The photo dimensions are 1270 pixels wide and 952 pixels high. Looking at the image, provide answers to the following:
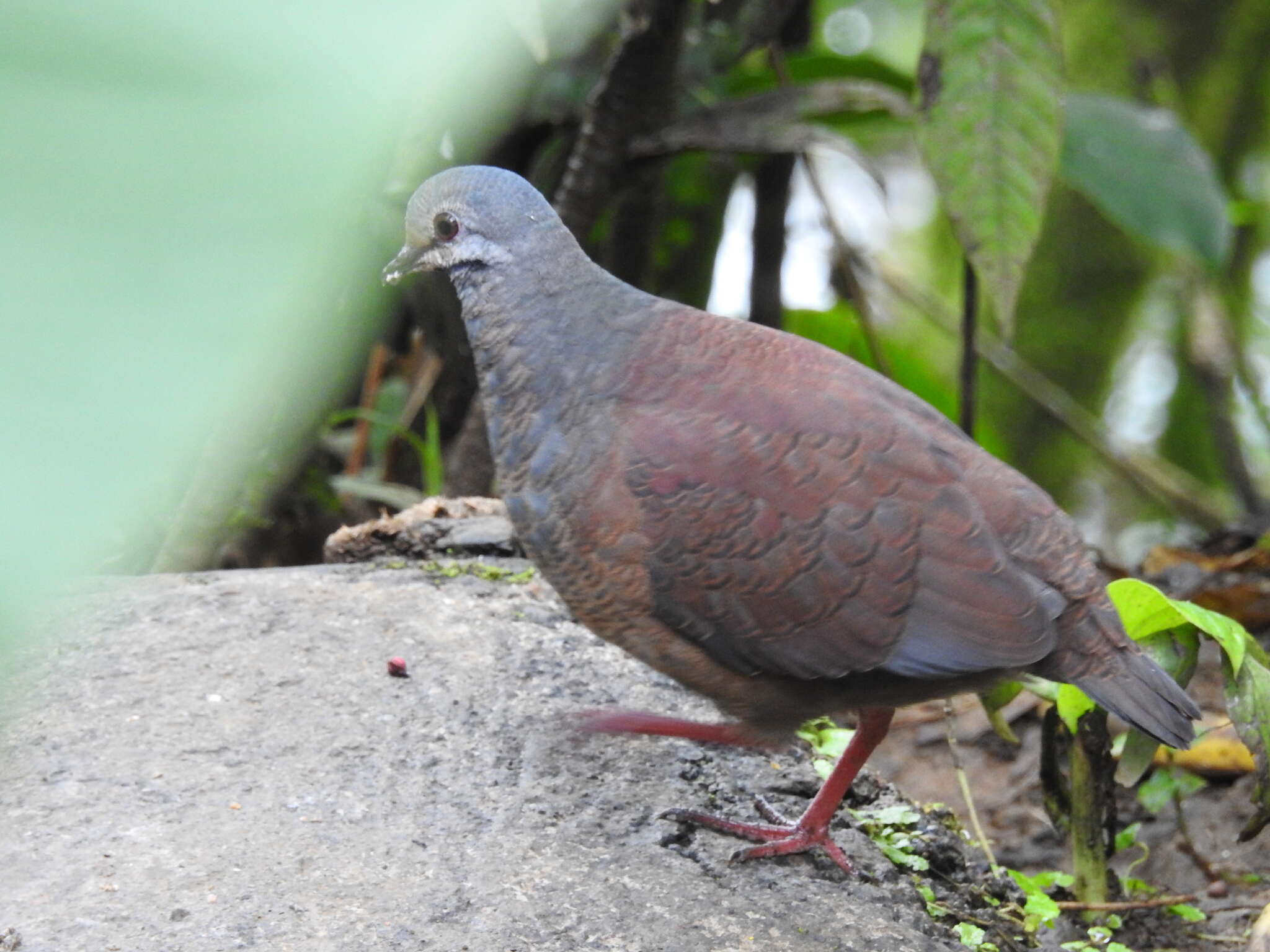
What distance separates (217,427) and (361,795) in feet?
7.34

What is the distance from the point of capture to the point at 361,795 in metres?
2.65

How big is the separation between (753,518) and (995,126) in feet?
5.83

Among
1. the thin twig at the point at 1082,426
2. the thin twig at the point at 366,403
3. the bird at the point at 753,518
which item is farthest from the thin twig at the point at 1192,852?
the thin twig at the point at 366,403

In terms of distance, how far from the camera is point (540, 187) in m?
4.72

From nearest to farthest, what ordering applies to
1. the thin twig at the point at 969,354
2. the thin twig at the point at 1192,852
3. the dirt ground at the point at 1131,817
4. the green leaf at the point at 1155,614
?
the green leaf at the point at 1155,614
the dirt ground at the point at 1131,817
the thin twig at the point at 1192,852
the thin twig at the point at 969,354

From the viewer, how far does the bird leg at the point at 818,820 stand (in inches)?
108

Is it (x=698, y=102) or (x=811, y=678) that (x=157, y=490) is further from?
(x=698, y=102)

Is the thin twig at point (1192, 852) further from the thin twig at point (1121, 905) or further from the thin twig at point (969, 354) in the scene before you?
the thin twig at point (969, 354)

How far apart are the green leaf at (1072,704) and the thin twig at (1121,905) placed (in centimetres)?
44

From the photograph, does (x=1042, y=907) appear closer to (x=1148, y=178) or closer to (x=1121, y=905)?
(x=1121, y=905)

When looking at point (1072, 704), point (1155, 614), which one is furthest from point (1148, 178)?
point (1072, 704)

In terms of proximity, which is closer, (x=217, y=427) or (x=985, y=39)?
(x=217, y=427)

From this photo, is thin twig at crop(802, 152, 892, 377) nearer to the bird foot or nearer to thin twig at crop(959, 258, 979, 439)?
thin twig at crop(959, 258, 979, 439)

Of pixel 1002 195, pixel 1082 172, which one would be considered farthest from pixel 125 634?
pixel 1082 172
